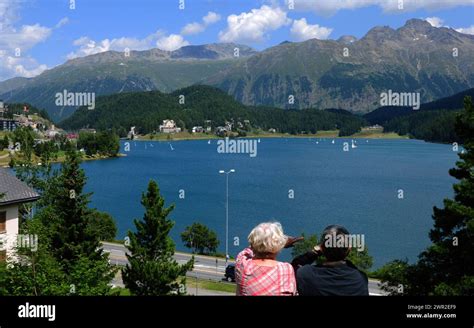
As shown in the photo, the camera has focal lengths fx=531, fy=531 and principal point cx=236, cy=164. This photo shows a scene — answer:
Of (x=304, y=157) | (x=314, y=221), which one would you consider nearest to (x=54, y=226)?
(x=314, y=221)

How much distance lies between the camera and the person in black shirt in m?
2.68

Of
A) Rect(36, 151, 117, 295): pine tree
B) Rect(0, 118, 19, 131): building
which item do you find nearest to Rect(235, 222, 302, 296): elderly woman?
Rect(36, 151, 117, 295): pine tree

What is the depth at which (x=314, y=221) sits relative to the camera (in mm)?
42062

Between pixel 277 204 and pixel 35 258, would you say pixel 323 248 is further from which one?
pixel 277 204

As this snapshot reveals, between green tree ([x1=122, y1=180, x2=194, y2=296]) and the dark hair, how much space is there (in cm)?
1409

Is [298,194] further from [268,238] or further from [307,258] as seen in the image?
[268,238]

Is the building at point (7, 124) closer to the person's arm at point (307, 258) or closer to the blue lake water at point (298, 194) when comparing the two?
the blue lake water at point (298, 194)

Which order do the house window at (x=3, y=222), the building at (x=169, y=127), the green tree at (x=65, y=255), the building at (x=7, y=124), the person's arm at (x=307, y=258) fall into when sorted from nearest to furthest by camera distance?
1. the person's arm at (x=307, y=258)
2. the green tree at (x=65, y=255)
3. the house window at (x=3, y=222)
4. the building at (x=7, y=124)
5. the building at (x=169, y=127)

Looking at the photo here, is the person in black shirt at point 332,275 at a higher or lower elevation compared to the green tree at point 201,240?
higher

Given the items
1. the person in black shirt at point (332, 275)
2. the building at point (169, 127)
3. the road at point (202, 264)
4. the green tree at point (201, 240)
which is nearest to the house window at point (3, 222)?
the road at point (202, 264)

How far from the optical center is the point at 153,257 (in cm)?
1753

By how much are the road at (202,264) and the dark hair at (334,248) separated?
19852 millimetres

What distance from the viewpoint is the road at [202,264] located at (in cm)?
2389

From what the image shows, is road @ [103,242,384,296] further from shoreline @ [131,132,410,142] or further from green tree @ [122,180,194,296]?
shoreline @ [131,132,410,142]
